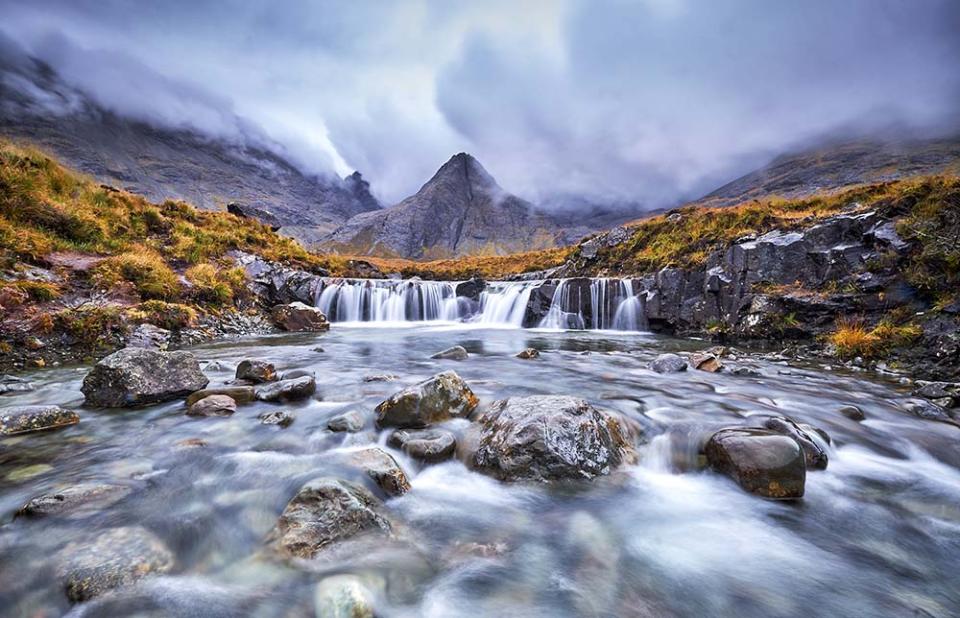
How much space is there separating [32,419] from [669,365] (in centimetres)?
1042

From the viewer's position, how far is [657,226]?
22.1m

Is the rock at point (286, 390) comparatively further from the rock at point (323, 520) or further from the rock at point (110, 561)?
the rock at point (323, 520)

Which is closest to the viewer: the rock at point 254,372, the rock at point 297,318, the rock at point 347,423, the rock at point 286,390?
the rock at point 347,423

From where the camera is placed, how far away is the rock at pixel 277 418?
513 cm

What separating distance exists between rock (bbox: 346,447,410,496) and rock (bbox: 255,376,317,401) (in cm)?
245

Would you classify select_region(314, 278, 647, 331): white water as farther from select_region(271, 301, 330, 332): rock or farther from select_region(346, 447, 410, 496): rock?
select_region(346, 447, 410, 496): rock

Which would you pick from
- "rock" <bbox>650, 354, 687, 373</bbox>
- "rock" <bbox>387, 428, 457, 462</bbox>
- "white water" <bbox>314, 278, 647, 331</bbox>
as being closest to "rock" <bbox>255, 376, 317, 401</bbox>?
"rock" <bbox>387, 428, 457, 462</bbox>

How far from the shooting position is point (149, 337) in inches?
395

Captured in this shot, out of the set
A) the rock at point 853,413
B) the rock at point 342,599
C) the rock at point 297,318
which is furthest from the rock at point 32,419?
the rock at point 297,318

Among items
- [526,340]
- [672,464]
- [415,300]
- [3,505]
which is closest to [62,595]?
[3,505]

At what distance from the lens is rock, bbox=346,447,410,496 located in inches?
146

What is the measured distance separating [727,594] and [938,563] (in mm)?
1707

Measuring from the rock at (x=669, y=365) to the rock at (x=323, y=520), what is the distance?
7309 mm

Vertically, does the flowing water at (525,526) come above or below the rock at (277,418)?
below
